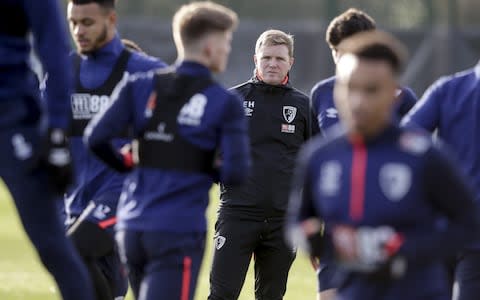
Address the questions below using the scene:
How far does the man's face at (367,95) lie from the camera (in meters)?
4.78

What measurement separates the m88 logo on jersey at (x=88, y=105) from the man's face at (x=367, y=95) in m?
2.66

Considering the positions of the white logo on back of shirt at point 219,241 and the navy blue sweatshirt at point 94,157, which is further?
the white logo on back of shirt at point 219,241

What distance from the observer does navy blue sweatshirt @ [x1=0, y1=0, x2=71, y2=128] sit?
18.4 ft

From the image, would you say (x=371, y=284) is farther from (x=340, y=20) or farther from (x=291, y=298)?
(x=291, y=298)

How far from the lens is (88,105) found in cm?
732

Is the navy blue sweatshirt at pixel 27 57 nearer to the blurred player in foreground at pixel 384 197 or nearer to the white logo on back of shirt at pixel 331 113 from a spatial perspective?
the blurred player in foreground at pixel 384 197

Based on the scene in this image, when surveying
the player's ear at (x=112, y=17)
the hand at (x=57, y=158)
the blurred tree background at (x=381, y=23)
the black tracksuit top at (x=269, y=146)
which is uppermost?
the player's ear at (x=112, y=17)

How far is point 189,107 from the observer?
589cm

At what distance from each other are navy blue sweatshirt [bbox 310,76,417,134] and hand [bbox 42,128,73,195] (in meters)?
2.65

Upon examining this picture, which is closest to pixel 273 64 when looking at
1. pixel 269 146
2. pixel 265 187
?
pixel 269 146

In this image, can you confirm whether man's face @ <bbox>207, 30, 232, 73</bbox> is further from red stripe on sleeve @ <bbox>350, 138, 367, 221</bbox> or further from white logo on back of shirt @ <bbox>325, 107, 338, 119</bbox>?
white logo on back of shirt @ <bbox>325, 107, 338, 119</bbox>

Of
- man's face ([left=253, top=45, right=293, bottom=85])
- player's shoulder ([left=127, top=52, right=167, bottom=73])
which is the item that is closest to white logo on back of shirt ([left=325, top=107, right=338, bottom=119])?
man's face ([left=253, top=45, right=293, bottom=85])

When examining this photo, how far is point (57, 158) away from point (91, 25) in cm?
188

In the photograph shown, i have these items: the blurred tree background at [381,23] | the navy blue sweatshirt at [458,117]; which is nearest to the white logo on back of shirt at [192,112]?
the navy blue sweatshirt at [458,117]
